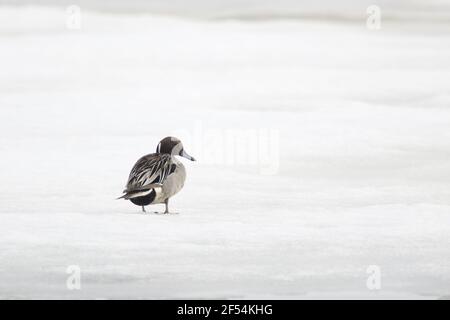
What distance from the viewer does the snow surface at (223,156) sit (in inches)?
213

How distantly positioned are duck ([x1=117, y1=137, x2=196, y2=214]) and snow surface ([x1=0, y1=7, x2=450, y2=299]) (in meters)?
0.13

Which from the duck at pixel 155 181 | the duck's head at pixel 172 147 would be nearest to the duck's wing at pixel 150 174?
the duck at pixel 155 181

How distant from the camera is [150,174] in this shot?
244 inches

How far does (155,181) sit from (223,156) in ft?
3.35

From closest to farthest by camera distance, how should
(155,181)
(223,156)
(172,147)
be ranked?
(155,181), (172,147), (223,156)

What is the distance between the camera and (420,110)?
7.77 meters

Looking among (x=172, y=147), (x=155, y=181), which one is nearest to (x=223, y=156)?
(x=172, y=147)

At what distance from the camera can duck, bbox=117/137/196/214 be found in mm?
6203

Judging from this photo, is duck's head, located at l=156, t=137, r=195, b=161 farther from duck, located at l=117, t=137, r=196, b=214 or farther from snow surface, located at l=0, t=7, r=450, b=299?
snow surface, located at l=0, t=7, r=450, b=299

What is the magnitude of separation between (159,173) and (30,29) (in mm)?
2492

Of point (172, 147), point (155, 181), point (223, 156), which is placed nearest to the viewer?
point (155, 181)

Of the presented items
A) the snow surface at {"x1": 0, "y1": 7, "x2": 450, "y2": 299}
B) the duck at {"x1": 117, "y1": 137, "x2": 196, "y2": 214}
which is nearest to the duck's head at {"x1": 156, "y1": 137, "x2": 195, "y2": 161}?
the duck at {"x1": 117, "y1": 137, "x2": 196, "y2": 214}

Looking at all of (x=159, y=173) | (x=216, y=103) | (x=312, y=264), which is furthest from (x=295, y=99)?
(x=312, y=264)

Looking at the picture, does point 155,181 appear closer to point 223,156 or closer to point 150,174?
point 150,174
